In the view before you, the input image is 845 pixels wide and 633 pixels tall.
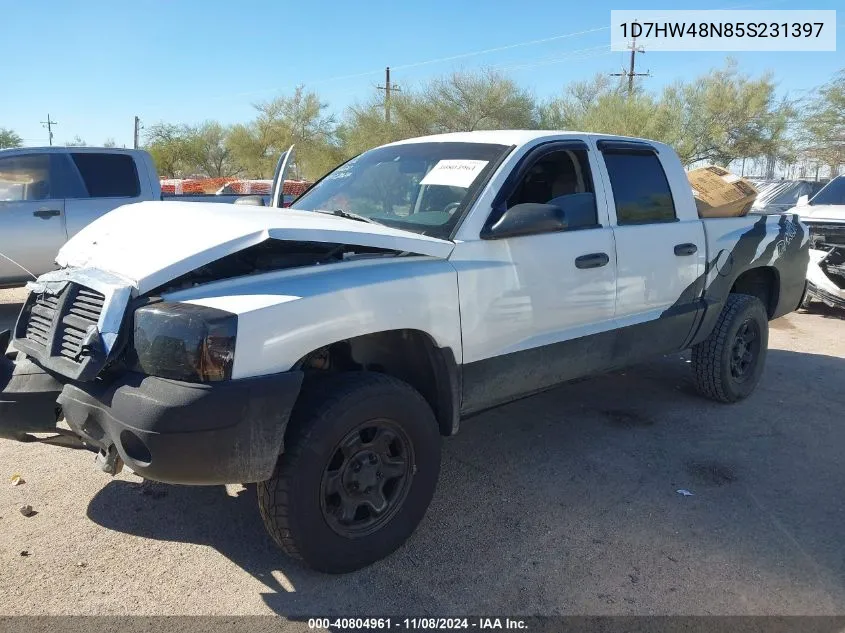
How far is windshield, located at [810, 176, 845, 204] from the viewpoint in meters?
9.65

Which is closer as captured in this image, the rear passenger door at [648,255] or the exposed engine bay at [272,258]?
the exposed engine bay at [272,258]

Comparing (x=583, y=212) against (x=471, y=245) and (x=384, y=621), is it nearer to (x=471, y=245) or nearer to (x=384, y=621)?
(x=471, y=245)

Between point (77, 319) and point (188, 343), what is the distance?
66 centimetres

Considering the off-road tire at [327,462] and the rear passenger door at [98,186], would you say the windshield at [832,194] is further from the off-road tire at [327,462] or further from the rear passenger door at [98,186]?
the rear passenger door at [98,186]

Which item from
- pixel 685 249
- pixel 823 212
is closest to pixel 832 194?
pixel 823 212

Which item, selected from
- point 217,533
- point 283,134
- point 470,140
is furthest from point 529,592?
point 283,134

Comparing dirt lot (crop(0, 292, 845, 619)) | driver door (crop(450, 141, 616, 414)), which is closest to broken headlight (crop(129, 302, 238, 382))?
dirt lot (crop(0, 292, 845, 619))

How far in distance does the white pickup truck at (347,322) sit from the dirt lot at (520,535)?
1.07 ft

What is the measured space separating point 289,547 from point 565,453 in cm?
210

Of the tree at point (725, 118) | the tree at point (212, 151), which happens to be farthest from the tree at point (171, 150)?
the tree at point (725, 118)

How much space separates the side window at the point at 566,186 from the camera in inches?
153

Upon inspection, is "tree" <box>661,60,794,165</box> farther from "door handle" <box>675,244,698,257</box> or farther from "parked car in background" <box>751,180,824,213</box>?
"door handle" <box>675,244,698,257</box>

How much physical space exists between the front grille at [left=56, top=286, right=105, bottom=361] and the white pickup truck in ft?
0.04

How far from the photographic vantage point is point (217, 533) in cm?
327
